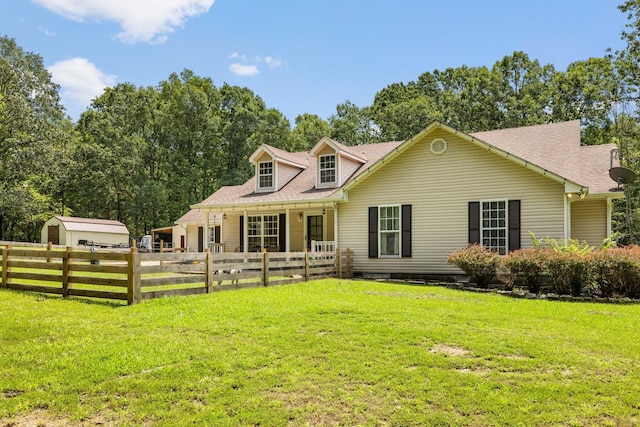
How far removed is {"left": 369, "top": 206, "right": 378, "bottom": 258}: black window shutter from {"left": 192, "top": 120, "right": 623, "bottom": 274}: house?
0.03 meters

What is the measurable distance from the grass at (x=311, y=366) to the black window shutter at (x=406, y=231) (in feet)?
24.3

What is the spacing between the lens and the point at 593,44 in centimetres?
3062

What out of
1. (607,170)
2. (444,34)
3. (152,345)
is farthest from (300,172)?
(152,345)

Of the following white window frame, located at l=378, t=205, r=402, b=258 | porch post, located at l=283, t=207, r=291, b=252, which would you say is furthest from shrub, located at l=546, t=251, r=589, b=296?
porch post, located at l=283, t=207, r=291, b=252

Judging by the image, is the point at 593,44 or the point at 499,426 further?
the point at 593,44

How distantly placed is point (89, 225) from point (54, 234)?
224 cm

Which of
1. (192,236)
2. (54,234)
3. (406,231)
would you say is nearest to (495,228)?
(406,231)

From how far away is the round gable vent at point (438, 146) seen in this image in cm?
1570

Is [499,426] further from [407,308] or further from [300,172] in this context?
[300,172]

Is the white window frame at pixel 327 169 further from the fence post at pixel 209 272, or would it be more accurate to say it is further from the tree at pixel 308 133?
the tree at pixel 308 133

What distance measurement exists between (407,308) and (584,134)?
3212 cm

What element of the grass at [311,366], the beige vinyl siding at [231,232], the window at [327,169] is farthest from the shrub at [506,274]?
the beige vinyl siding at [231,232]

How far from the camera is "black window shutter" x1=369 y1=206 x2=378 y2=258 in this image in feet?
55.1

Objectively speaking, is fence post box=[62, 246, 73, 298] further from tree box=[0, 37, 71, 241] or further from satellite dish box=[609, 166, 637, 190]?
tree box=[0, 37, 71, 241]
